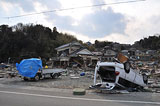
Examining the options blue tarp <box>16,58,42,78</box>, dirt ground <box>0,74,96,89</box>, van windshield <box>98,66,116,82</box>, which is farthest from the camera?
blue tarp <box>16,58,42,78</box>

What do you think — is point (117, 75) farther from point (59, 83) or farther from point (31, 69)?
point (31, 69)

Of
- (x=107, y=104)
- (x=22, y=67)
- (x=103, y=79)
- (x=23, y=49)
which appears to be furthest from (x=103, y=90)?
(x=23, y=49)

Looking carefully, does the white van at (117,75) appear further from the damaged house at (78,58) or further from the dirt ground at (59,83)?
the damaged house at (78,58)

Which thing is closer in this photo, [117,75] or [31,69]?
[117,75]

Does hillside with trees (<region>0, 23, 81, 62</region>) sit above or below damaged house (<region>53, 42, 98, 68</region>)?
above

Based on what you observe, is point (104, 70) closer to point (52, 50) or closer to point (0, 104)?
point (0, 104)

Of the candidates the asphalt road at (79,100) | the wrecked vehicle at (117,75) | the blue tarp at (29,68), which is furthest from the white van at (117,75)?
the blue tarp at (29,68)

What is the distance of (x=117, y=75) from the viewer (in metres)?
9.74

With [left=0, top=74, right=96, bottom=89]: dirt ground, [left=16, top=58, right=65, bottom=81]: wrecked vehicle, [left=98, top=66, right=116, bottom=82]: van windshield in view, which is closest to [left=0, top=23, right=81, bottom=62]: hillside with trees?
[left=16, top=58, right=65, bottom=81]: wrecked vehicle

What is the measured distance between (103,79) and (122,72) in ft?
5.15

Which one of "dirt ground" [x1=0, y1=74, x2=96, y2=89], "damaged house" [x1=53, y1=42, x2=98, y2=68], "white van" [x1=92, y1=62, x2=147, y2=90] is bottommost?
"dirt ground" [x1=0, y1=74, x2=96, y2=89]

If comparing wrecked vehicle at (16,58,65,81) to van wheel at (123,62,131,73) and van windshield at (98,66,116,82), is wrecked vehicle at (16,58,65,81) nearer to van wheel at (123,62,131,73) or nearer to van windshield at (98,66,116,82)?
van windshield at (98,66,116,82)

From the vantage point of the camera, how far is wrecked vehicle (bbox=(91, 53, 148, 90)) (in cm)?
984

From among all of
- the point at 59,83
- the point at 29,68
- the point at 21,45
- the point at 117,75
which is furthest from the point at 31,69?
the point at 21,45
